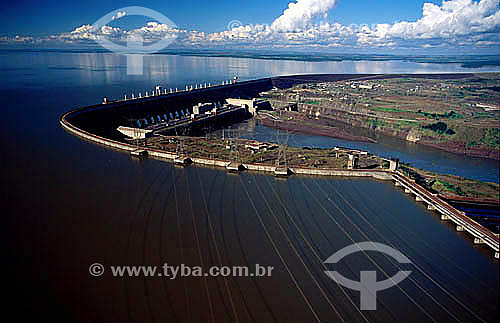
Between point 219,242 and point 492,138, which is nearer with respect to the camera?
point 219,242

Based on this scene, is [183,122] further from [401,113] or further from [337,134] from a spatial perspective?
[401,113]

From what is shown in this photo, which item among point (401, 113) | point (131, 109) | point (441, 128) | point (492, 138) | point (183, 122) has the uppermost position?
point (492, 138)

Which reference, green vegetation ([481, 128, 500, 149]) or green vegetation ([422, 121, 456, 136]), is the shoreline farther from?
green vegetation ([481, 128, 500, 149])

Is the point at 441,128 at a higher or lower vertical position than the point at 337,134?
higher

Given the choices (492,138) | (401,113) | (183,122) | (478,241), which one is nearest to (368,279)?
(478,241)

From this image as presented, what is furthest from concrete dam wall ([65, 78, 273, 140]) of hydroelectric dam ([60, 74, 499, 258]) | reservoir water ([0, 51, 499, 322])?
reservoir water ([0, 51, 499, 322])

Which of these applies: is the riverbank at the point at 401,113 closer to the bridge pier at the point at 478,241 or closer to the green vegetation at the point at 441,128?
the green vegetation at the point at 441,128
